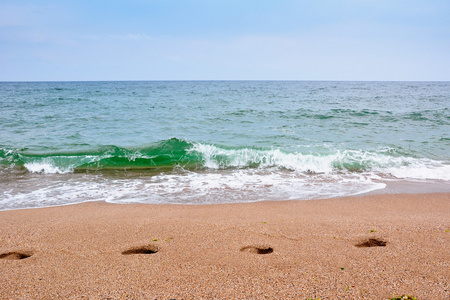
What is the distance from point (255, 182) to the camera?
23.0 ft

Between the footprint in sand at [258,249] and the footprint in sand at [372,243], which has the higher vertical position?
the footprint in sand at [372,243]

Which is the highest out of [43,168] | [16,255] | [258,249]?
[258,249]

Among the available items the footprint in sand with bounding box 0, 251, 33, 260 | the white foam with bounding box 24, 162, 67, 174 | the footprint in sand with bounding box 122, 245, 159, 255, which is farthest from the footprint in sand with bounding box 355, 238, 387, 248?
A: the white foam with bounding box 24, 162, 67, 174

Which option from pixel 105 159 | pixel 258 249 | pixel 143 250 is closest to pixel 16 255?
pixel 143 250

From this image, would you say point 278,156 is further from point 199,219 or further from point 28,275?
point 28,275

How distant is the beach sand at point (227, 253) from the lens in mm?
2564

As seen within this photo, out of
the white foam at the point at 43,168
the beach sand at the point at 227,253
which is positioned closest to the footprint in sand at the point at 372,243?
the beach sand at the point at 227,253

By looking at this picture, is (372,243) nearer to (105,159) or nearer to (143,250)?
(143,250)

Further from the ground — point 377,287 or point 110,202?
point 377,287

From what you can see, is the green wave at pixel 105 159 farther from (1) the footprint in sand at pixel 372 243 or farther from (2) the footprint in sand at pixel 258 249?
(1) the footprint in sand at pixel 372 243

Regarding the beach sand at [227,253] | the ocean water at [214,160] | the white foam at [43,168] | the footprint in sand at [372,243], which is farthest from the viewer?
the white foam at [43,168]

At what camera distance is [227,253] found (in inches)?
128

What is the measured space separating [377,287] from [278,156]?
21.8ft

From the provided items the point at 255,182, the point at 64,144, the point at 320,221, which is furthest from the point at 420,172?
the point at 64,144
